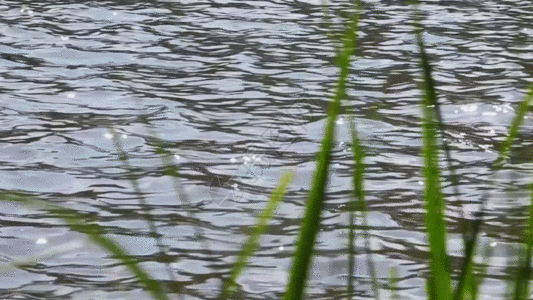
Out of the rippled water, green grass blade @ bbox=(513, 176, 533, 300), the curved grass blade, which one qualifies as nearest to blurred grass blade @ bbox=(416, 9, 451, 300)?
green grass blade @ bbox=(513, 176, 533, 300)

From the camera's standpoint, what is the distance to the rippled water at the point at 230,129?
233cm

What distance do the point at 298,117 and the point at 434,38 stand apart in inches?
59.0

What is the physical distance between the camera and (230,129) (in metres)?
3.38

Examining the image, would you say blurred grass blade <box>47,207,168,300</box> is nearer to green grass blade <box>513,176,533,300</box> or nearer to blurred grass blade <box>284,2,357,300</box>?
blurred grass blade <box>284,2,357,300</box>

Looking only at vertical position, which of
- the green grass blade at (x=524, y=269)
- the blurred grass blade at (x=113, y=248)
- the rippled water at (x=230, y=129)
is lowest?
the rippled water at (x=230, y=129)

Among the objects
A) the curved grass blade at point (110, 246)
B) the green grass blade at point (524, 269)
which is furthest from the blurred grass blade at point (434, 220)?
the curved grass blade at point (110, 246)

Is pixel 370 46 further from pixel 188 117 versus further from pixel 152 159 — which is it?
pixel 152 159

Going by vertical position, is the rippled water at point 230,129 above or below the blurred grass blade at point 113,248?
below

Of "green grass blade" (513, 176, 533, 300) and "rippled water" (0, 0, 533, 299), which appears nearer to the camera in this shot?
"green grass blade" (513, 176, 533, 300)

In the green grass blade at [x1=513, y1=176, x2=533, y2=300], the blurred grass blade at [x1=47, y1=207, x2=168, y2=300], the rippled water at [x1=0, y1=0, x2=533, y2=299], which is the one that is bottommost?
the rippled water at [x1=0, y1=0, x2=533, y2=299]

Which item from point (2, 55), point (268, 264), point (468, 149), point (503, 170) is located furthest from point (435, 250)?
point (2, 55)

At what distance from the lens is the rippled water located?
2330 mm

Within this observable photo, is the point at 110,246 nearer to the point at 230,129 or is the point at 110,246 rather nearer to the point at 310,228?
the point at 310,228

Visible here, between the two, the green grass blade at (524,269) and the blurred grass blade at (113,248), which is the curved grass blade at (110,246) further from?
the green grass blade at (524,269)
